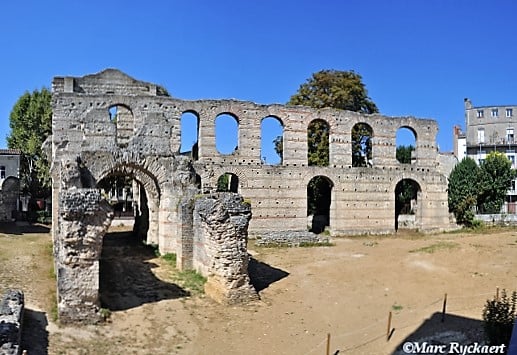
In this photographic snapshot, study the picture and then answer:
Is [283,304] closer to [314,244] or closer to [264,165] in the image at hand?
[314,244]

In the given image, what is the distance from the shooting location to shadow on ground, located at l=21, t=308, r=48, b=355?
9859 mm

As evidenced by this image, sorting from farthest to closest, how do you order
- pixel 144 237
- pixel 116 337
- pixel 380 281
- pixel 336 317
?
pixel 144 237 < pixel 380 281 < pixel 336 317 < pixel 116 337

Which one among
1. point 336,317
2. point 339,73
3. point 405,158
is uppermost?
point 339,73

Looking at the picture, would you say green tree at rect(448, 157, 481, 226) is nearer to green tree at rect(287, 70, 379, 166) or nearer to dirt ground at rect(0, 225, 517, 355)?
green tree at rect(287, 70, 379, 166)

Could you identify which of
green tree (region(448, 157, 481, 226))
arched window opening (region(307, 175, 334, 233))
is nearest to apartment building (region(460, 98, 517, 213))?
green tree (region(448, 157, 481, 226))

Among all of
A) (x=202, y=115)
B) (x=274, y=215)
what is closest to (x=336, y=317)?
(x=274, y=215)

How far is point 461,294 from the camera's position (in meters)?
14.4

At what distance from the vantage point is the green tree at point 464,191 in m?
33.7

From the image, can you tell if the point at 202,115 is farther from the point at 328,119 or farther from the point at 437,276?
Result: the point at 437,276

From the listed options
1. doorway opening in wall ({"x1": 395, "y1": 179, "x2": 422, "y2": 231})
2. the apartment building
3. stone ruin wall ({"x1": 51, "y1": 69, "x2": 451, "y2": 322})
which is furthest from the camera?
the apartment building

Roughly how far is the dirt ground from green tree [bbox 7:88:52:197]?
58.3 feet

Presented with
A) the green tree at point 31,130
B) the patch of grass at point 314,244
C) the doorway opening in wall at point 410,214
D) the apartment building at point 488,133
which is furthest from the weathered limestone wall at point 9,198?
the apartment building at point 488,133

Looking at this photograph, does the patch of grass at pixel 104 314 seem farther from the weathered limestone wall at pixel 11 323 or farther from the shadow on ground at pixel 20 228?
the shadow on ground at pixel 20 228

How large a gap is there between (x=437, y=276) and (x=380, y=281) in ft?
6.46
